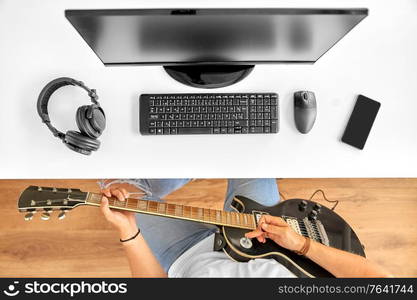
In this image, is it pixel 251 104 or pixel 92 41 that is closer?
pixel 92 41

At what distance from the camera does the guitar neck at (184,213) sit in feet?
3.76

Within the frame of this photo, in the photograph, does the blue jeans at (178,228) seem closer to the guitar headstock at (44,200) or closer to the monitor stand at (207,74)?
the guitar headstock at (44,200)

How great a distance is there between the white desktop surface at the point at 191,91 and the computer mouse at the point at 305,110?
2 centimetres

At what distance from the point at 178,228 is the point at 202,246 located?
103 mm

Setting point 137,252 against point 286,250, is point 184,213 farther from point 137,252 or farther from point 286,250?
point 286,250

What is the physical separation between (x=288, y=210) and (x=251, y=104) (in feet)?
1.68

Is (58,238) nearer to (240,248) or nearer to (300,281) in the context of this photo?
(240,248)

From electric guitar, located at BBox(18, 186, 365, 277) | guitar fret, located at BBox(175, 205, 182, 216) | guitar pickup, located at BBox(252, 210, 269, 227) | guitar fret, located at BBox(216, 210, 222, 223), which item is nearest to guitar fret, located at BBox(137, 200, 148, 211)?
electric guitar, located at BBox(18, 186, 365, 277)

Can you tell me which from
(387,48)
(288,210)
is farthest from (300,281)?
(387,48)

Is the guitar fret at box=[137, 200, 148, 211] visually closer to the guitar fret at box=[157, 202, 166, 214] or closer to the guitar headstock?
the guitar fret at box=[157, 202, 166, 214]

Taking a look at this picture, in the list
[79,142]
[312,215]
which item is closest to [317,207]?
[312,215]

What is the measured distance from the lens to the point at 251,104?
983 mm

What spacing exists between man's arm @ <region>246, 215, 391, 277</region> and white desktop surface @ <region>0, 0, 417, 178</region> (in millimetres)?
302

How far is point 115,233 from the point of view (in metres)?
1.51
